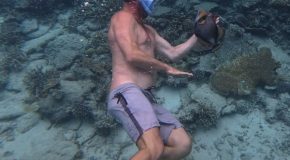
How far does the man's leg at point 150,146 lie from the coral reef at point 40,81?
5.09 metres

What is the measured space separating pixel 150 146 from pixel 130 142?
3389 mm

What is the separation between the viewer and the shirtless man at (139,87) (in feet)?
13.7

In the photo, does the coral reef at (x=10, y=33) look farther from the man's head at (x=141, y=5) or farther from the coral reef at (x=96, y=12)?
the man's head at (x=141, y=5)

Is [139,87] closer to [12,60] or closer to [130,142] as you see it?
[130,142]

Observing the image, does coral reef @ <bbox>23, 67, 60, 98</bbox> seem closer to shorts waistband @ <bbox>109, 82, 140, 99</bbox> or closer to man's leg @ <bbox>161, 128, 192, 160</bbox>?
shorts waistband @ <bbox>109, 82, 140, 99</bbox>

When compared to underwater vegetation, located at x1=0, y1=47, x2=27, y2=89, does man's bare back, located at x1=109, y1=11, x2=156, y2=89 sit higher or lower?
higher

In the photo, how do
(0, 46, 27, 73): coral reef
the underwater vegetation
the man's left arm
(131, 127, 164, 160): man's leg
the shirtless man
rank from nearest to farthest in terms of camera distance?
(131, 127, 164, 160): man's leg → the shirtless man → the man's left arm → the underwater vegetation → (0, 46, 27, 73): coral reef

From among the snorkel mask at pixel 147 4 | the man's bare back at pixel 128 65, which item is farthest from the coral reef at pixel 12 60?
the snorkel mask at pixel 147 4

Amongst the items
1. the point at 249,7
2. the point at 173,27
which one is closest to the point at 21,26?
the point at 173,27

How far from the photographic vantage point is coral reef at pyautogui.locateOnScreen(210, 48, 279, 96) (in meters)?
7.96

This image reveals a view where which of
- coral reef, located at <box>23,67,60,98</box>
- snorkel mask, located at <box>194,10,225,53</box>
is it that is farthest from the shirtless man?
coral reef, located at <box>23,67,60,98</box>

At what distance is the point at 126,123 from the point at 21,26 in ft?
30.2

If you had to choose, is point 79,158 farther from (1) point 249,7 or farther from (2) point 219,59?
(1) point 249,7

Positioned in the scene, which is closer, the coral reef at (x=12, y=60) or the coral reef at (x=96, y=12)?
the coral reef at (x=12, y=60)
